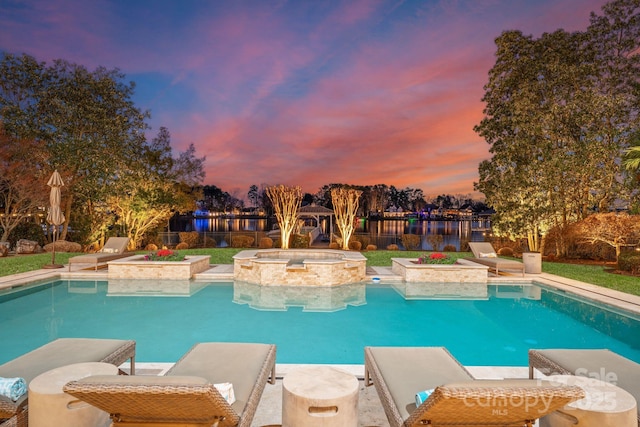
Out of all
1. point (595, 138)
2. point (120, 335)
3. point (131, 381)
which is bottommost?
point (120, 335)

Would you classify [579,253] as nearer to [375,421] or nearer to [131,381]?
[375,421]

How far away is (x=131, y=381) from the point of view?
1.80 meters

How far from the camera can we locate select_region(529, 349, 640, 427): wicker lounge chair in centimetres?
273

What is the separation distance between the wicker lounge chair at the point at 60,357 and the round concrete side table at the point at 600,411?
3.17 metres

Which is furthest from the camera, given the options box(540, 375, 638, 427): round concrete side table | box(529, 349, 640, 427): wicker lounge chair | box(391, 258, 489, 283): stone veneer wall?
box(391, 258, 489, 283): stone veneer wall

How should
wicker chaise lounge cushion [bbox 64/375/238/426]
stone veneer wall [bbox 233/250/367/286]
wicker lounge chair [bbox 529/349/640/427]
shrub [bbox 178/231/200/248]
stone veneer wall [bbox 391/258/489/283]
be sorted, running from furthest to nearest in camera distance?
1. shrub [bbox 178/231/200/248]
2. stone veneer wall [bbox 391/258/489/283]
3. stone veneer wall [bbox 233/250/367/286]
4. wicker lounge chair [bbox 529/349/640/427]
5. wicker chaise lounge cushion [bbox 64/375/238/426]

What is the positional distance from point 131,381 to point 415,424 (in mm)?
1503

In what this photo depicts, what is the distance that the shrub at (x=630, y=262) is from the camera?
418 inches

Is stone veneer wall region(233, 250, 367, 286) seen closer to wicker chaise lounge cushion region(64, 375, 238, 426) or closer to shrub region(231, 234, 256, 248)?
wicker chaise lounge cushion region(64, 375, 238, 426)

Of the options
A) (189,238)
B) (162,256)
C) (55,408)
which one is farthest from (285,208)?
(55,408)

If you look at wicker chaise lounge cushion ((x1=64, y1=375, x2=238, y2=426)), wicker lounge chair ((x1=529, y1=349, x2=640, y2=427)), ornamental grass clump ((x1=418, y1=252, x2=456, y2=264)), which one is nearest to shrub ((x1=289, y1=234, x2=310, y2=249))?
ornamental grass clump ((x1=418, y1=252, x2=456, y2=264))

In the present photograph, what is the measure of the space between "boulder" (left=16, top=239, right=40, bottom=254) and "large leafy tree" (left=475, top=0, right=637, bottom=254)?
790 inches

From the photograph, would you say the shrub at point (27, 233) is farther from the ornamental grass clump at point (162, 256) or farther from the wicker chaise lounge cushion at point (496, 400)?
the wicker chaise lounge cushion at point (496, 400)

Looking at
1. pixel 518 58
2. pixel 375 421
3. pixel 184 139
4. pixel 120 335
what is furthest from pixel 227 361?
pixel 184 139
